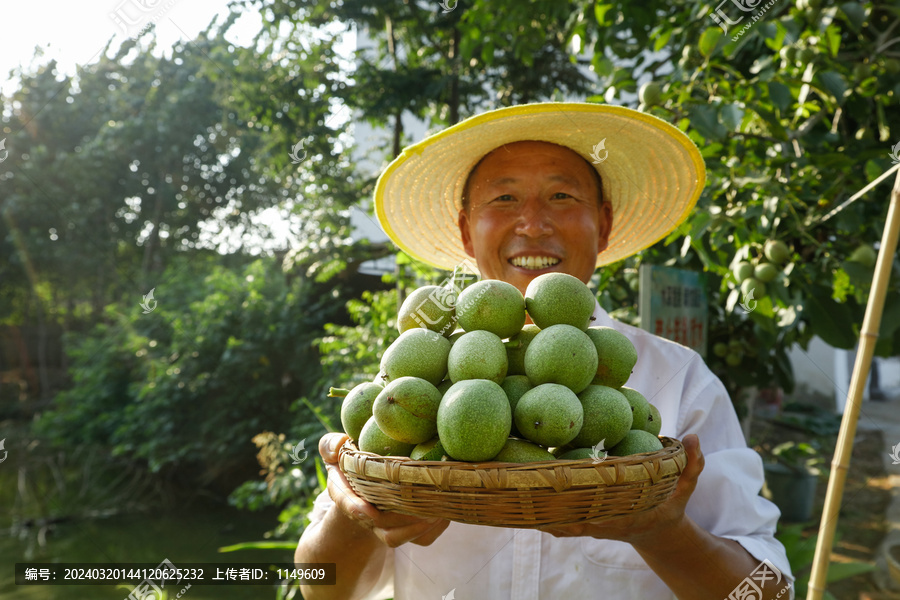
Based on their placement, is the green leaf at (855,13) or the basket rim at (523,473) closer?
the basket rim at (523,473)

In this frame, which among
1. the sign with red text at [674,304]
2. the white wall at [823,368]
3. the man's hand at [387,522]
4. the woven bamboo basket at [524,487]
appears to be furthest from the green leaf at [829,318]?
the white wall at [823,368]

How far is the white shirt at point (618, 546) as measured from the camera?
5.24 ft

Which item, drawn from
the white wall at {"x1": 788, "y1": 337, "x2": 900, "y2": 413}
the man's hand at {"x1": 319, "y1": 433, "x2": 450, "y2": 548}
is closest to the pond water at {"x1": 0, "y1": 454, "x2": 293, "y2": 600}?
the man's hand at {"x1": 319, "y1": 433, "x2": 450, "y2": 548}

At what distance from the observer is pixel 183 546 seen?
23.0ft

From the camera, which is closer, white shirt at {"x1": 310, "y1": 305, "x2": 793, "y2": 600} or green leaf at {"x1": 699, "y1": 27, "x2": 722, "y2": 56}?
white shirt at {"x1": 310, "y1": 305, "x2": 793, "y2": 600}

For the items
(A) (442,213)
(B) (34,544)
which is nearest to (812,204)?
(A) (442,213)

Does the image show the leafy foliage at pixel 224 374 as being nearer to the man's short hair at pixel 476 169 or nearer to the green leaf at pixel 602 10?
the green leaf at pixel 602 10

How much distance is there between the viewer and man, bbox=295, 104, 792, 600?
4.75 ft

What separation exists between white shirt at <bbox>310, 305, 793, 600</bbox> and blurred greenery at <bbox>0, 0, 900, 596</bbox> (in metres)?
0.91

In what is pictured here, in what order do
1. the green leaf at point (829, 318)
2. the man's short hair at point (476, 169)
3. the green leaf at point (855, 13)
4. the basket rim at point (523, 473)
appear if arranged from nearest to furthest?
the basket rim at point (523, 473), the man's short hair at point (476, 169), the green leaf at point (855, 13), the green leaf at point (829, 318)

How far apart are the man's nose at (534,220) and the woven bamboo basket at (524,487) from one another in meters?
0.78

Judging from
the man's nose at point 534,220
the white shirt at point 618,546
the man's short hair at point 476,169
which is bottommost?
the white shirt at point 618,546

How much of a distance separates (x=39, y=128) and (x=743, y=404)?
14.1 m

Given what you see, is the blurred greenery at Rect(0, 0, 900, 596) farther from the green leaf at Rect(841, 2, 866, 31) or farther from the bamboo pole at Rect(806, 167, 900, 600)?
the bamboo pole at Rect(806, 167, 900, 600)
